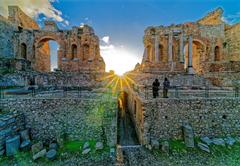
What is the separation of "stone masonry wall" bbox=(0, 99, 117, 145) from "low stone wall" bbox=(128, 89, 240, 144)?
98.2 inches

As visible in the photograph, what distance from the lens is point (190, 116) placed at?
920cm

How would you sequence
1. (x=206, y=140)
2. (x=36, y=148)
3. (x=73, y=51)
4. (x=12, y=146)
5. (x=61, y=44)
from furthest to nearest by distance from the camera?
(x=73, y=51) → (x=61, y=44) → (x=206, y=140) → (x=36, y=148) → (x=12, y=146)

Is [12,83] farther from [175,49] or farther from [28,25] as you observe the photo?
[175,49]

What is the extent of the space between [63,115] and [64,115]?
7cm

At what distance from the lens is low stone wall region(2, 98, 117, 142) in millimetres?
9266

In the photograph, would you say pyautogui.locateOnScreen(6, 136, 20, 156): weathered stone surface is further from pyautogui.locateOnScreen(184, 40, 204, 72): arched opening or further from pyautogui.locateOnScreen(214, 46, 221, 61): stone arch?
pyautogui.locateOnScreen(214, 46, 221, 61): stone arch

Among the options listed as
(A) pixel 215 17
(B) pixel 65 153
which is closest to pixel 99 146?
(B) pixel 65 153

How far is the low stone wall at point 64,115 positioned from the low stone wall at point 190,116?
2459 mm

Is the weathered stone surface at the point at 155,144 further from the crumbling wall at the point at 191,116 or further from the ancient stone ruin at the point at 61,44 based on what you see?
the ancient stone ruin at the point at 61,44

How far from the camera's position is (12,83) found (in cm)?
1565

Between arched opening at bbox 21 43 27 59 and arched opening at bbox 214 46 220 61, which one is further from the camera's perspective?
arched opening at bbox 214 46 220 61

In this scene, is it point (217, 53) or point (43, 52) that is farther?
point (43, 52)

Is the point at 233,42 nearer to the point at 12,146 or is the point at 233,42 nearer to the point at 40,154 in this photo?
the point at 40,154

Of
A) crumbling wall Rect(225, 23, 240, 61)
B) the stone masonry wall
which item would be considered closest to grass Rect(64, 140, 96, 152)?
the stone masonry wall
